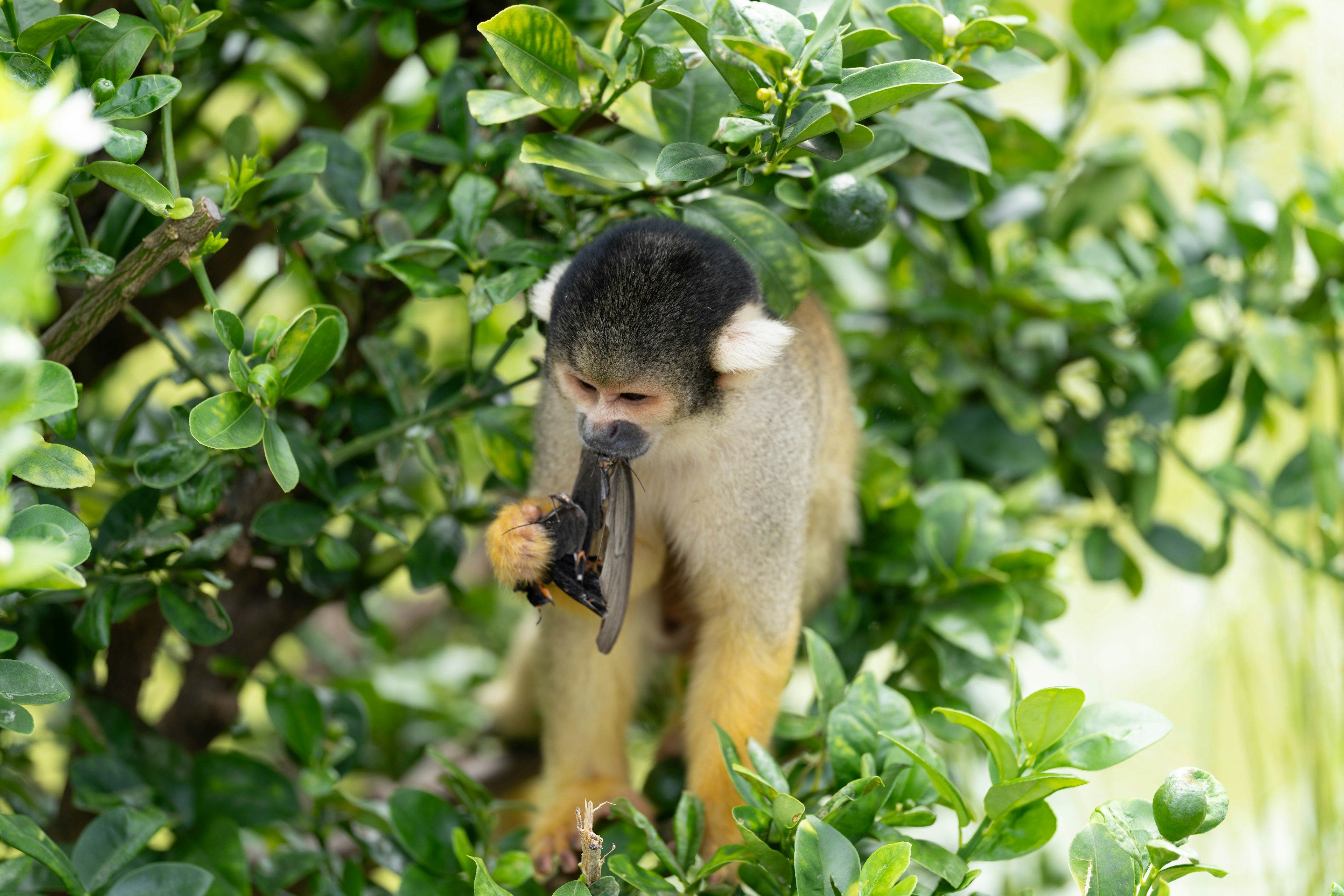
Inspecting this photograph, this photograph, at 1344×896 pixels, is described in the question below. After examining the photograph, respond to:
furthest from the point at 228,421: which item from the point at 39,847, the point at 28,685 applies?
the point at 39,847

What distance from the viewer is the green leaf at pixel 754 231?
1.81m

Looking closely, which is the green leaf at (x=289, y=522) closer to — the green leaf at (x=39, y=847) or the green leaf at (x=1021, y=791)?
the green leaf at (x=39, y=847)

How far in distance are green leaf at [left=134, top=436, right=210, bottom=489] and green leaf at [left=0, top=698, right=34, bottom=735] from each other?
15.5 inches

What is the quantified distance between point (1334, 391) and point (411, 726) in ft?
9.79

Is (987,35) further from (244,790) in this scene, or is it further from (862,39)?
(244,790)

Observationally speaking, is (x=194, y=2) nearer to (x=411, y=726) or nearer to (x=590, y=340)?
(x=590, y=340)

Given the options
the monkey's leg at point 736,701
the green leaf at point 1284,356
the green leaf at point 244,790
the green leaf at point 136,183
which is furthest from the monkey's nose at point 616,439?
the green leaf at point 1284,356

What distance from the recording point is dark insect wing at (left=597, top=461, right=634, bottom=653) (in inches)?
71.2

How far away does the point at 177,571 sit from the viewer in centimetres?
178

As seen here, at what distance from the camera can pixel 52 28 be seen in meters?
1.44

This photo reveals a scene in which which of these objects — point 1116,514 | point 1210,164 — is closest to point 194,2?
point 1116,514

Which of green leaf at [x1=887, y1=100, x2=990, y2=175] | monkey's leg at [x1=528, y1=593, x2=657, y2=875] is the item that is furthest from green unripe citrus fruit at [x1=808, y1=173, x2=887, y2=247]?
monkey's leg at [x1=528, y1=593, x2=657, y2=875]

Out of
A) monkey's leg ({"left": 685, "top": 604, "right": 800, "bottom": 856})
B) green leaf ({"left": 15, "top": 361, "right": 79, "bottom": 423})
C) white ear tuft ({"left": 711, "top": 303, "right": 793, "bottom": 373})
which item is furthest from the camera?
monkey's leg ({"left": 685, "top": 604, "right": 800, "bottom": 856})

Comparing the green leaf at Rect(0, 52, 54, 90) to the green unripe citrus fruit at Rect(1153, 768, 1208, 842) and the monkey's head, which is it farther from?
the green unripe citrus fruit at Rect(1153, 768, 1208, 842)
